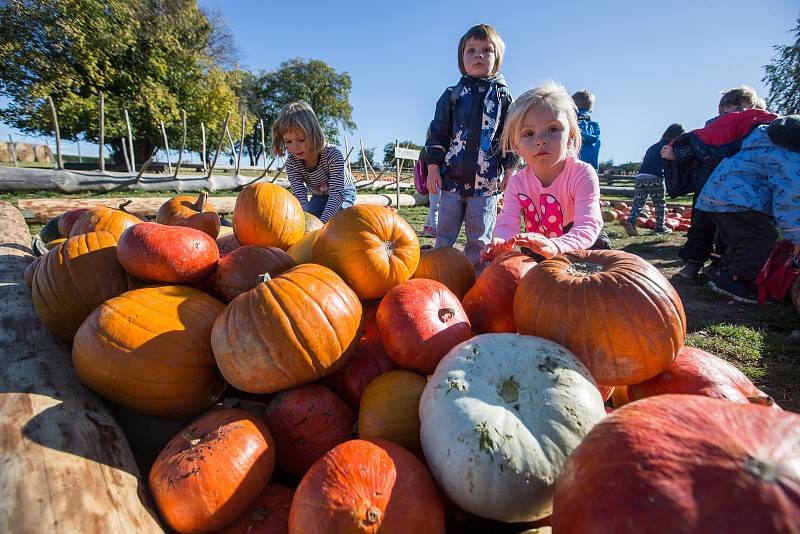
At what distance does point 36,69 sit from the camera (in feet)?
62.7

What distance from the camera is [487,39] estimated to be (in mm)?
3449

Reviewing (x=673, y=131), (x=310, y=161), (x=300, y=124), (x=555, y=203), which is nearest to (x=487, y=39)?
(x=555, y=203)

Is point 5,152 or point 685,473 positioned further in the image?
point 5,152

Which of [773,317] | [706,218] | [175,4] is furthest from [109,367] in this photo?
[175,4]

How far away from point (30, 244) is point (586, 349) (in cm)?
530

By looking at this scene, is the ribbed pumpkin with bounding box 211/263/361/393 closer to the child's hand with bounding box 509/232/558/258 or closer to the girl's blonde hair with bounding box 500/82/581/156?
the child's hand with bounding box 509/232/558/258

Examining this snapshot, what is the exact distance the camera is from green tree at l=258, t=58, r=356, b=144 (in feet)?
155

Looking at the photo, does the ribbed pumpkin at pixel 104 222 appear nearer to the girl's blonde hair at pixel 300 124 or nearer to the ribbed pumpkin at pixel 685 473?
the girl's blonde hair at pixel 300 124

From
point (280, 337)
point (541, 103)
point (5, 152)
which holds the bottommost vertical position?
point (280, 337)

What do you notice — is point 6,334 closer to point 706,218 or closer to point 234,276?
point 234,276

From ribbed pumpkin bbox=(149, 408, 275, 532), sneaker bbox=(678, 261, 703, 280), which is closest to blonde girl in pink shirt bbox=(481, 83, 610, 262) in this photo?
ribbed pumpkin bbox=(149, 408, 275, 532)

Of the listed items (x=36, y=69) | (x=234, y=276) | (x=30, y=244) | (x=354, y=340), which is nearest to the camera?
(x=354, y=340)

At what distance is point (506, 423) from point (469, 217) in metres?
3.20

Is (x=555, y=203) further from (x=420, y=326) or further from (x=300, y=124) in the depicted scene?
(x=300, y=124)
